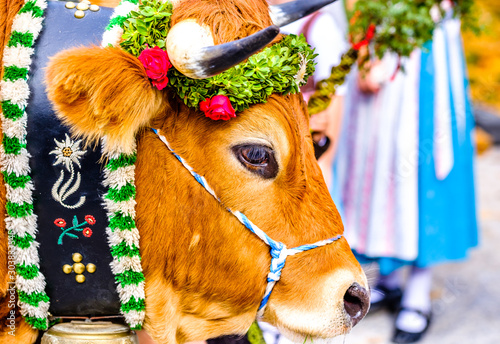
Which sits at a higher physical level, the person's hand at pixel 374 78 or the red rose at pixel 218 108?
the red rose at pixel 218 108

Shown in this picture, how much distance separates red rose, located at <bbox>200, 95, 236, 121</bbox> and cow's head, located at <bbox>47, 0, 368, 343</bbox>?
2.1 inches

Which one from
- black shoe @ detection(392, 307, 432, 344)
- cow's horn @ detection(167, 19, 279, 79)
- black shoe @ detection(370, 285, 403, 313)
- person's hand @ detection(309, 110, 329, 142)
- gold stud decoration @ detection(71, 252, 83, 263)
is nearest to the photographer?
cow's horn @ detection(167, 19, 279, 79)

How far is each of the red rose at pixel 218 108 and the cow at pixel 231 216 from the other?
53 millimetres

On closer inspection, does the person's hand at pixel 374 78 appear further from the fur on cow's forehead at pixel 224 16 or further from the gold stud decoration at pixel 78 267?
the gold stud decoration at pixel 78 267

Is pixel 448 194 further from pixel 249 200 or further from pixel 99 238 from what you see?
pixel 99 238

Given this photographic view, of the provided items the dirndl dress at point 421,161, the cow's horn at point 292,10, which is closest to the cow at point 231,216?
the cow's horn at point 292,10

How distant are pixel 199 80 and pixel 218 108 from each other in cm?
10

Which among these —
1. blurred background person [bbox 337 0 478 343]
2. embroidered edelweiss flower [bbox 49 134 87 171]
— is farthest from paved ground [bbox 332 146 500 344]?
embroidered edelweiss flower [bbox 49 134 87 171]

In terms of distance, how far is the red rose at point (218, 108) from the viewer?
58.9 inches

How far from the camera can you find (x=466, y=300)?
4383 mm

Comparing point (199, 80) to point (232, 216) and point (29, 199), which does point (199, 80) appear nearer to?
point (232, 216)

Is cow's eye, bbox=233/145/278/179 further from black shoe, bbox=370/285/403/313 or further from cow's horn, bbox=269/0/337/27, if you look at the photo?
black shoe, bbox=370/285/403/313

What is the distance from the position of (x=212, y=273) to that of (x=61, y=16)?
35.9 inches

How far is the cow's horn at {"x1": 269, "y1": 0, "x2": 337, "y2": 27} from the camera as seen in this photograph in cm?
180
